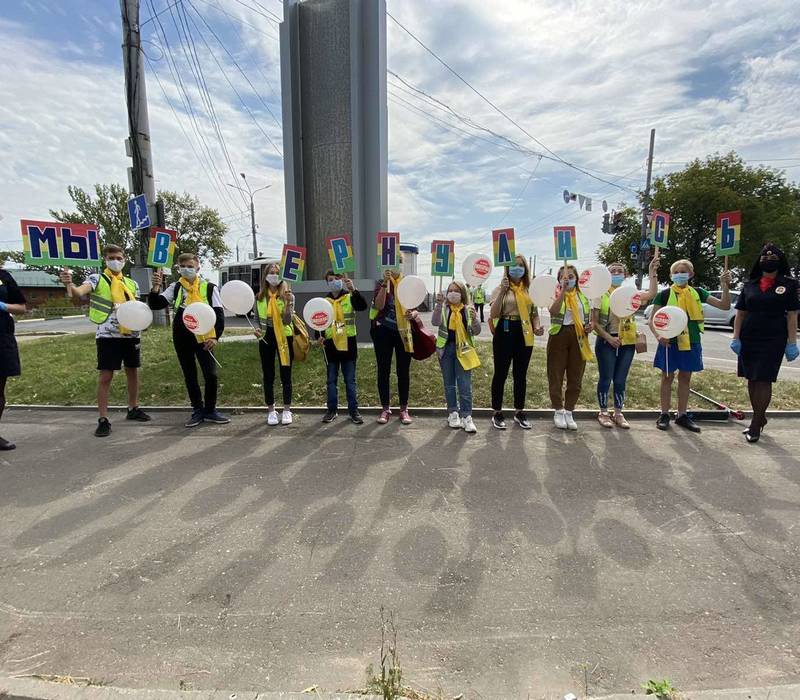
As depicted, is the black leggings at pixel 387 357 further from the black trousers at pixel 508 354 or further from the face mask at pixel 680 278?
the face mask at pixel 680 278

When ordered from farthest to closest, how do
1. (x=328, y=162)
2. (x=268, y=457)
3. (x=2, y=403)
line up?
(x=328, y=162), (x=2, y=403), (x=268, y=457)

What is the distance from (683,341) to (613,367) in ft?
2.70

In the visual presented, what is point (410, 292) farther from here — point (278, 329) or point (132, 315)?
point (132, 315)

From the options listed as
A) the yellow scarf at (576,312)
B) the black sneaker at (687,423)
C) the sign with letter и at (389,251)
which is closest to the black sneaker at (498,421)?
the yellow scarf at (576,312)

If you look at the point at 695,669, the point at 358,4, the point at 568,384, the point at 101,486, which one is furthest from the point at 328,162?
the point at 695,669

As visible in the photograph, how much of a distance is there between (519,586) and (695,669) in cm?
86

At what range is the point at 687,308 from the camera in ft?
17.5

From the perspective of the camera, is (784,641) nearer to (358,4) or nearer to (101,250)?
(101,250)

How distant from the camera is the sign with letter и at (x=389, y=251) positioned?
5.79m

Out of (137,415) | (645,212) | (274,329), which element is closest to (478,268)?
(274,329)

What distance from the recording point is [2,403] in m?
4.89

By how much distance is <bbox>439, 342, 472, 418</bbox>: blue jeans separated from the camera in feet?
17.6

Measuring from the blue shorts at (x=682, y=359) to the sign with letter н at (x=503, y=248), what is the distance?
2.14 m

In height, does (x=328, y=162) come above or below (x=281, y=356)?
above
